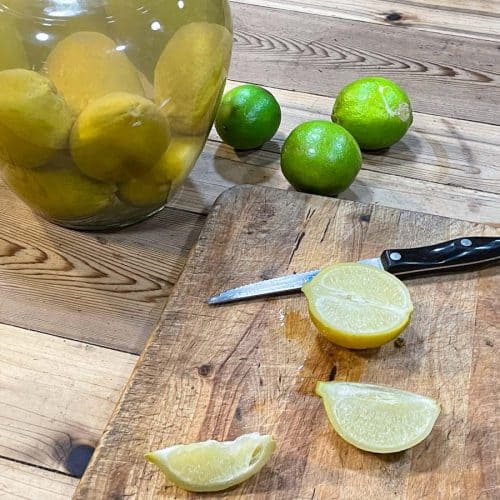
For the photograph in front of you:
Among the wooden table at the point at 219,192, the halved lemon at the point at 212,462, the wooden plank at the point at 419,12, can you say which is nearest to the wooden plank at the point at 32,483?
the wooden table at the point at 219,192

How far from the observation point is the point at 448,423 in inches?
29.5

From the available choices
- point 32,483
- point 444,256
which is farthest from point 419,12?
point 32,483

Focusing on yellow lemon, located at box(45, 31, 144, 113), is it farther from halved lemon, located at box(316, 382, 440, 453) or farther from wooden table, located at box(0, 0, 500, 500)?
halved lemon, located at box(316, 382, 440, 453)

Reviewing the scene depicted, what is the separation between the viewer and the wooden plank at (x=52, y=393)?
771 millimetres

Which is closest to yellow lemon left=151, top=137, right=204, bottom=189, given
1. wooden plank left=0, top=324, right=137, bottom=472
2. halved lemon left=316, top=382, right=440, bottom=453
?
wooden plank left=0, top=324, right=137, bottom=472

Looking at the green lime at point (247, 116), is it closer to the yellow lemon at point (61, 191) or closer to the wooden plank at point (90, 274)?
the wooden plank at point (90, 274)

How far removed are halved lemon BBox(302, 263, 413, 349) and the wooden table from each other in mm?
211

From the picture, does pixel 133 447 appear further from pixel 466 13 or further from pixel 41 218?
pixel 466 13

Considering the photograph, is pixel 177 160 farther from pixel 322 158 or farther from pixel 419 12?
pixel 419 12

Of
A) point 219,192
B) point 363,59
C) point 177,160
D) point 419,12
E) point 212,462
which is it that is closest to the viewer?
point 212,462

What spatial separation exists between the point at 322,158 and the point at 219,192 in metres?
0.17

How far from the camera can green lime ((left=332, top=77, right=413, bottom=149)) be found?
1085 millimetres

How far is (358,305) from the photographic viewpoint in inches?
31.7

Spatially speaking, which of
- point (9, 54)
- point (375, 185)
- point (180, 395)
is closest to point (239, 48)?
point (375, 185)
